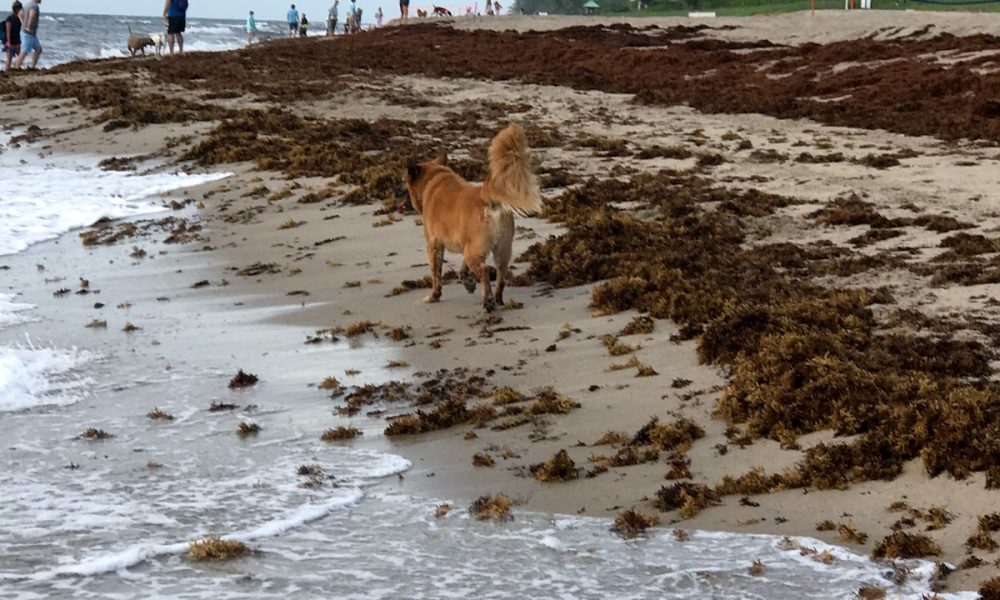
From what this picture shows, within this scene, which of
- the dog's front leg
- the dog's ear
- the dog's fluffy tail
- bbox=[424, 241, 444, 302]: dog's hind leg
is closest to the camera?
the dog's fluffy tail

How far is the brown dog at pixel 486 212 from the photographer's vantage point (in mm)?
7641

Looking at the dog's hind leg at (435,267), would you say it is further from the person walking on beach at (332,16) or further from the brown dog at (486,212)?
the person walking on beach at (332,16)

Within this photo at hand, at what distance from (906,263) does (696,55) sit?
21.3 meters

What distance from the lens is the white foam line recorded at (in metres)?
4.15

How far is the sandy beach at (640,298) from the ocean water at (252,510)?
12cm

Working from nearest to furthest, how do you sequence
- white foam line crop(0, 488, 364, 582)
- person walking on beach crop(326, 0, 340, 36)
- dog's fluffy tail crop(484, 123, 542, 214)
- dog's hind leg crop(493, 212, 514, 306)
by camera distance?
white foam line crop(0, 488, 364, 582) → dog's fluffy tail crop(484, 123, 542, 214) → dog's hind leg crop(493, 212, 514, 306) → person walking on beach crop(326, 0, 340, 36)

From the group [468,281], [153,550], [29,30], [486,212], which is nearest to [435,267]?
[468,281]

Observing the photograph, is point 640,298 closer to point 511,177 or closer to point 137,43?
point 511,177

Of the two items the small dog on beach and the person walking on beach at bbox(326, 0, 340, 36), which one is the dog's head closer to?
the small dog on beach

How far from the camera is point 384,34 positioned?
41375mm

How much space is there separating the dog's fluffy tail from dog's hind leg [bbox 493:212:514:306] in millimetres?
100

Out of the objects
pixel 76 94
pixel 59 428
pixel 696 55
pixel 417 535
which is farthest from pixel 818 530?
pixel 696 55

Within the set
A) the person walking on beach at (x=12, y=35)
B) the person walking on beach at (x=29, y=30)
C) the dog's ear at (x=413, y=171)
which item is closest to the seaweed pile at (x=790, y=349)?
the dog's ear at (x=413, y=171)

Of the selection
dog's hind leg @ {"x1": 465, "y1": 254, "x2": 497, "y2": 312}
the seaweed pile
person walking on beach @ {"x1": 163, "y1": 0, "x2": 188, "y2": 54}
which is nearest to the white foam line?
the seaweed pile
